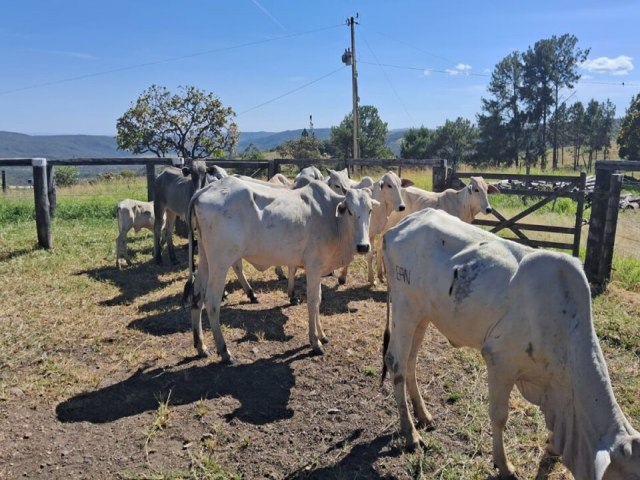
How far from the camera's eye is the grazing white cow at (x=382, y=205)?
30.9ft

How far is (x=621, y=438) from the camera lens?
3090 mm

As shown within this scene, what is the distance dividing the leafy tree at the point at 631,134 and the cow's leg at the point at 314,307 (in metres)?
45.3

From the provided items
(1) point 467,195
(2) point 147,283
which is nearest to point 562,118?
(1) point 467,195

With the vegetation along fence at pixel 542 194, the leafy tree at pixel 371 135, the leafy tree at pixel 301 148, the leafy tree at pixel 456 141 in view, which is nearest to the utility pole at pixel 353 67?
the vegetation along fence at pixel 542 194

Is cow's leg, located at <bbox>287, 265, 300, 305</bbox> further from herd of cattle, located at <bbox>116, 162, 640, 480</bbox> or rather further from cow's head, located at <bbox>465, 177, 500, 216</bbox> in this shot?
cow's head, located at <bbox>465, 177, 500, 216</bbox>

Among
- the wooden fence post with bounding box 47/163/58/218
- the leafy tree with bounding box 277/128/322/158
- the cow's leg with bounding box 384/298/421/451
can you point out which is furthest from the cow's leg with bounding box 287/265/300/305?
the leafy tree with bounding box 277/128/322/158

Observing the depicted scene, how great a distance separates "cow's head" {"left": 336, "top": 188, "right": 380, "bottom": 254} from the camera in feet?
20.9

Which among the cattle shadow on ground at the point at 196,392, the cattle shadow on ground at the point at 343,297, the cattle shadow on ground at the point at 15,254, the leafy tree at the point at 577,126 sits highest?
the leafy tree at the point at 577,126

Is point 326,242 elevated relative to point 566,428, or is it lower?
elevated

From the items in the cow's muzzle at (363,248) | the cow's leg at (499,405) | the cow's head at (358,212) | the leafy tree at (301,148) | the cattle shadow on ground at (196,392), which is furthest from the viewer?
the leafy tree at (301,148)

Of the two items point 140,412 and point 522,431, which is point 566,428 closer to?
point 522,431

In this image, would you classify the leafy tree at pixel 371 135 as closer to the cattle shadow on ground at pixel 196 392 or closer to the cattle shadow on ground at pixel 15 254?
the cattle shadow on ground at pixel 15 254

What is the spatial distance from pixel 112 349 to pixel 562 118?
198ft

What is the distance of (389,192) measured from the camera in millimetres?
9492
